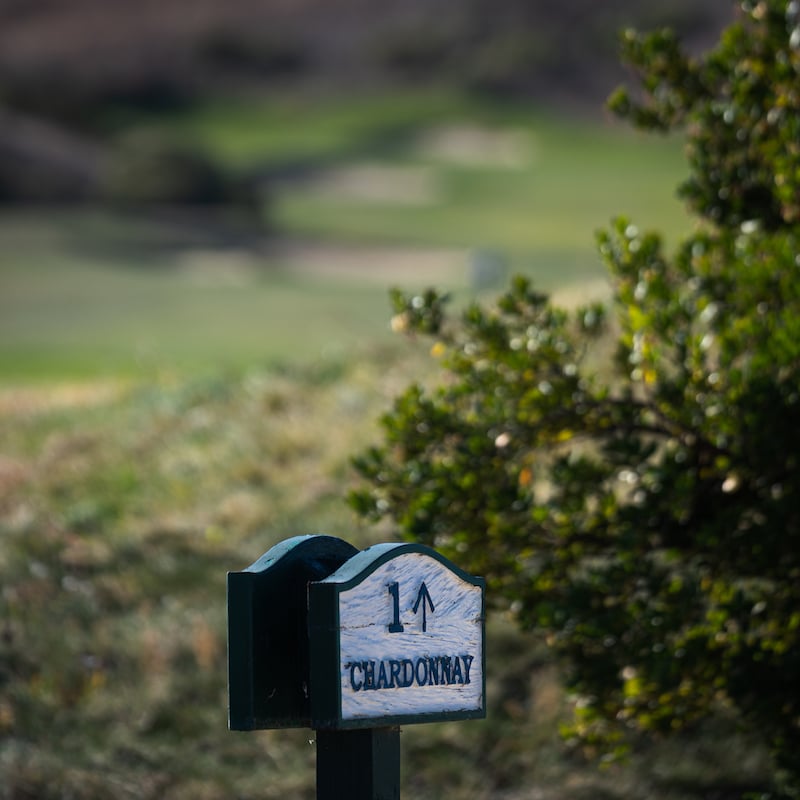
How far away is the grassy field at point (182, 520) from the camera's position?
348 inches

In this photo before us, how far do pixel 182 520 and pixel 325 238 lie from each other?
28.2m

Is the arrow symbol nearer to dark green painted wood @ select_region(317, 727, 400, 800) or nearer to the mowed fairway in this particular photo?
dark green painted wood @ select_region(317, 727, 400, 800)

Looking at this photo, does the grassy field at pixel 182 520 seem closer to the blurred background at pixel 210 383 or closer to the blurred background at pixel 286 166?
the blurred background at pixel 210 383

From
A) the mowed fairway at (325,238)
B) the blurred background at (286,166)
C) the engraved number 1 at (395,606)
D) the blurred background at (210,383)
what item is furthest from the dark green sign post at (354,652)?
the blurred background at (286,166)

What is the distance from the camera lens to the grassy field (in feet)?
29.0

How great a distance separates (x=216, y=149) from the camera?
2522 inches

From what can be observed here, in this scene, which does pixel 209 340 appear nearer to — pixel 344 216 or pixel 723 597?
pixel 723 597

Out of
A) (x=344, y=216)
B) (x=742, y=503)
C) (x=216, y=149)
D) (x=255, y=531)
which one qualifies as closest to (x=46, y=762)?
(x=255, y=531)

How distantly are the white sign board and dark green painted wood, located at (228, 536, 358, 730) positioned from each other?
16cm

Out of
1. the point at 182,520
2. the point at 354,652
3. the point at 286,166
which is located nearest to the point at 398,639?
the point at 354,652

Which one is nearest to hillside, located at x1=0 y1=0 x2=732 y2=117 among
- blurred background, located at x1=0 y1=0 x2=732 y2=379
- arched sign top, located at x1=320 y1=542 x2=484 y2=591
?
blurred background, located at x1=0 y1=0 x2=732 y2=379

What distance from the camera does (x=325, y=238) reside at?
39.4 metres

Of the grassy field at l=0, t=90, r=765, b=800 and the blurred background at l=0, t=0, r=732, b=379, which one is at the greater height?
the blurred background at l=0, t=0, r=732, b=379

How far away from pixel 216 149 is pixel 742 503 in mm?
58375
